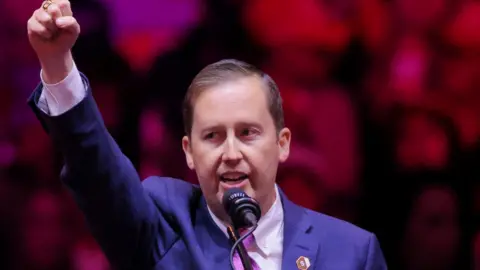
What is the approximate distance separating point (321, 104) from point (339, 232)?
112cm

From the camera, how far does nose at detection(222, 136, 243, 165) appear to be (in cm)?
175

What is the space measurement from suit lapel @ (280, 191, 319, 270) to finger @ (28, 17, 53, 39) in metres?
0.71

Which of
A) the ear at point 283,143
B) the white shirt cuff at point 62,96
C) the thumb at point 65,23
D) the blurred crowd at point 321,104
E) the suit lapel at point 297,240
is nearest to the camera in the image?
the thumb at point 65,23

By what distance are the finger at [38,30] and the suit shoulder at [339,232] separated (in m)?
0.81

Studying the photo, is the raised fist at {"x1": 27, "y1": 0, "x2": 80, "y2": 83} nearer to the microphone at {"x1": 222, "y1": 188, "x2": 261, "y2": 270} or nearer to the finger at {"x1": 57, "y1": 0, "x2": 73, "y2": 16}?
the finger at {"x1": 57, "y1": 0, "x2": 73, "y2": 16}

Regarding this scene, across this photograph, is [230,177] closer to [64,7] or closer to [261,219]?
[261,219]

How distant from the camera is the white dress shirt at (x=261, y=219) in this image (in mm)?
1532

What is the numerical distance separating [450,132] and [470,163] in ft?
0.42

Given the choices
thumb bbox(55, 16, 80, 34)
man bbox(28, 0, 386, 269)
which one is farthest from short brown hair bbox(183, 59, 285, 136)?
thumb bbox(55, 16, 80, 34)

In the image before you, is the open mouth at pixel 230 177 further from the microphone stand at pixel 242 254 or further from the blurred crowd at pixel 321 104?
the blurred crowd at pixel 321 104

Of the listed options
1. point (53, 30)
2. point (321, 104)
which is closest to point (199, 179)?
point (53, 30)

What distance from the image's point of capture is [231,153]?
5.76ft

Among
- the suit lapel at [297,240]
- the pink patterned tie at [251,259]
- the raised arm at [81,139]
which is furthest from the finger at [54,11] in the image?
the suit lapel at [297,240]

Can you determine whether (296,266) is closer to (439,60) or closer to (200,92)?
(200,92)
